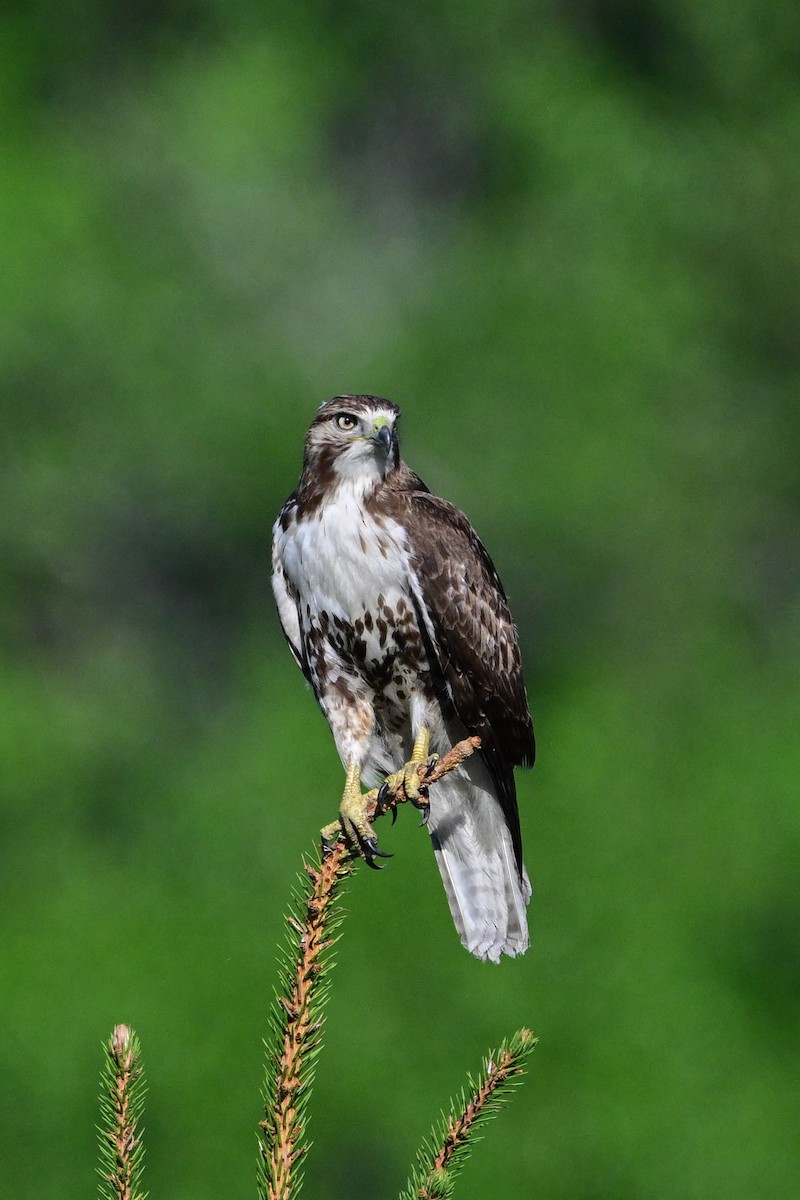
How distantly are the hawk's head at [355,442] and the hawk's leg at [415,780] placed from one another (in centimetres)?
71

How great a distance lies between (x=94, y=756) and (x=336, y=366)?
3.46m

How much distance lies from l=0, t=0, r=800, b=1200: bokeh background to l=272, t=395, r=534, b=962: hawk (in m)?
5.01

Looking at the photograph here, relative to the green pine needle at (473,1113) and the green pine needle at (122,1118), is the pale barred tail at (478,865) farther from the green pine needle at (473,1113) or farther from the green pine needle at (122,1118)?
the green pine needle at (122,1118)

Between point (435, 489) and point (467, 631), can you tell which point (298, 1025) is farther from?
point (435, 489)

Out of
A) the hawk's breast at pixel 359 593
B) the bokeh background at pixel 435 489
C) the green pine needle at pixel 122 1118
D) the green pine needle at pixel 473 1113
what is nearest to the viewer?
the green pine needle at pixel 122 1118

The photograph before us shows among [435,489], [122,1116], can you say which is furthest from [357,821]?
[435,489]

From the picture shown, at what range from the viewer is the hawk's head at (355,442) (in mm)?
4562

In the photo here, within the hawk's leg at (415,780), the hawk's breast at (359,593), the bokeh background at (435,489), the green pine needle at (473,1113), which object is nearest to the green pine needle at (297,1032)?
the green pine needle at (473,1113)

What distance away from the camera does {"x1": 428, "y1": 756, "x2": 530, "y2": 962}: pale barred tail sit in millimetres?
4754

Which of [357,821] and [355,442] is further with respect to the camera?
[355,442]

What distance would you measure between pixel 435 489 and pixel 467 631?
762 cm

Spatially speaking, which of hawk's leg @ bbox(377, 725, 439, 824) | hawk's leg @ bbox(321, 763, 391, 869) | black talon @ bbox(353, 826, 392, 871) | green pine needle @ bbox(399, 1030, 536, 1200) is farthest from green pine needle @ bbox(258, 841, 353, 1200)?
hawk's leg @ bbox(321, 763, 391, 869)

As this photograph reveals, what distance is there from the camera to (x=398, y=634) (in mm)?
4555

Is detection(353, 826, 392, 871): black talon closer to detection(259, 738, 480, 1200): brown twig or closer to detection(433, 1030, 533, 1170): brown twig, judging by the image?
detection(259, 738, 480, 1200): brown twig
